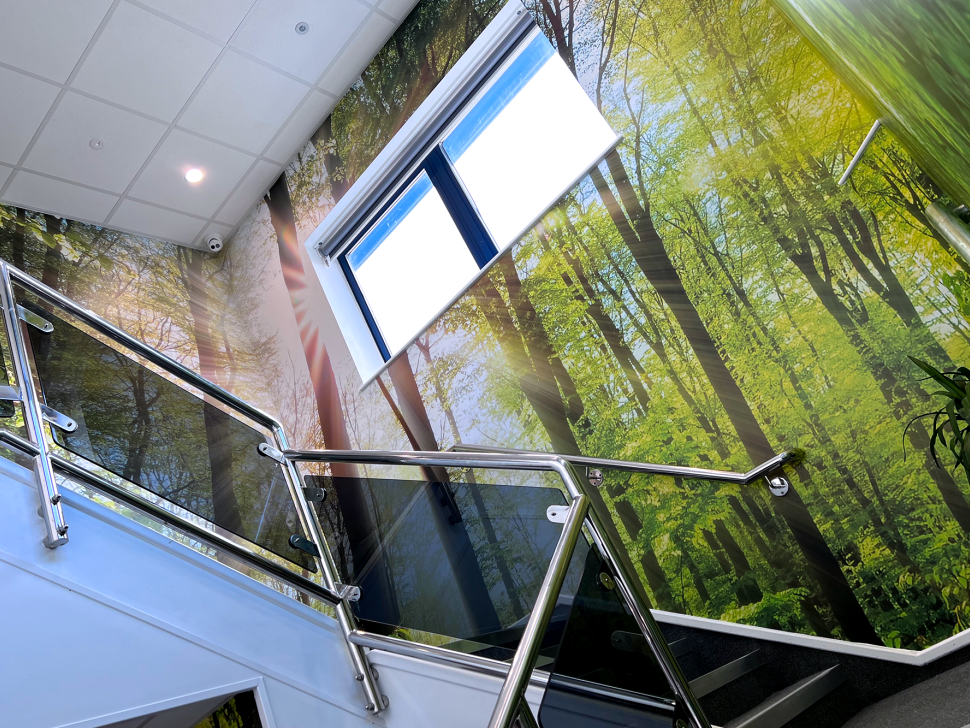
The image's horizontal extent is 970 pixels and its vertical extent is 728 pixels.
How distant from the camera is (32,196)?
4.70 m

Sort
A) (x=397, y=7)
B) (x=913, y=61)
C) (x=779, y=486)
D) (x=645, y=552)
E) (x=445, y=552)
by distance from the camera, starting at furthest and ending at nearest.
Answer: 1. (x=397, y=7)
2. (x=645, y=552)
3. (x=779, y=486)
4. (x=445, y=552)
5. (x=913, y=61)

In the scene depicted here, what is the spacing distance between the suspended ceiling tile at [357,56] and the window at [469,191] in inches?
29.1

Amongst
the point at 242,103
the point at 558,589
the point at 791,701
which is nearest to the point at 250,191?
the point at 242,103

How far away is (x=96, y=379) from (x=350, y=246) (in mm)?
2591

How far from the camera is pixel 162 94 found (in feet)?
14.2

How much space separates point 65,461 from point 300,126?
3.37 metres

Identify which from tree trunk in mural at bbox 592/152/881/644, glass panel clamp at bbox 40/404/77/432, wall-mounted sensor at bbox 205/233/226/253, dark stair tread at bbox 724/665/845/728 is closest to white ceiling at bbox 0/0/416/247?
wall-mounted sensor at bbox 205/233/226/253

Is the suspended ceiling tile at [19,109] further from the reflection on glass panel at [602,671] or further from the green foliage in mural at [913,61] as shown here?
the reflection on glass panel at [602,671]

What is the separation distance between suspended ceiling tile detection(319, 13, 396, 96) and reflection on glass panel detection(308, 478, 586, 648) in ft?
10.4

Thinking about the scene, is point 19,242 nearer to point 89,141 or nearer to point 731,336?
point 89,141

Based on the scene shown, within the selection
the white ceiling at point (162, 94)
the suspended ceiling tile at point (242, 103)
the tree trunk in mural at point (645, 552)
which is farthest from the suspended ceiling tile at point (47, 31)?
the tree trunk in mural at point (645, 552)

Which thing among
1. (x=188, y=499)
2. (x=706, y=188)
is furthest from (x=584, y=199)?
(x=188, y=499)

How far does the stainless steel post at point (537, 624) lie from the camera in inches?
53.5

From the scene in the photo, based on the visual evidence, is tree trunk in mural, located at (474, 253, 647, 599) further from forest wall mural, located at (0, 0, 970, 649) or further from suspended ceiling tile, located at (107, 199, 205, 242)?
suspended ceiling tile, located at (107, 199, 205, 242)
